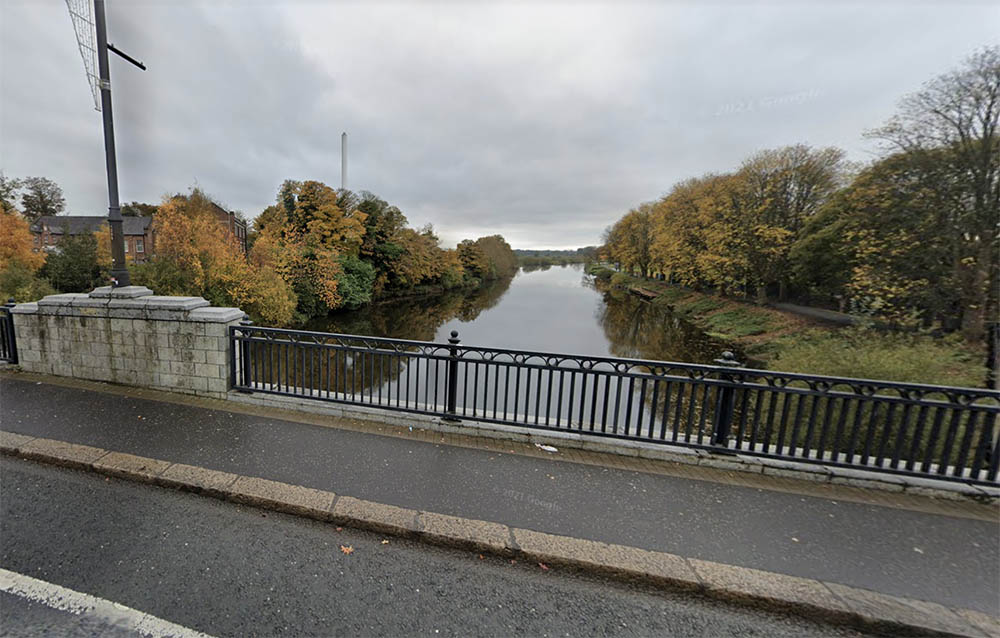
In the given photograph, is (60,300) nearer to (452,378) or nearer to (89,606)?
(89,606)

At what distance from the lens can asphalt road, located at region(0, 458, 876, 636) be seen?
6.48 feet

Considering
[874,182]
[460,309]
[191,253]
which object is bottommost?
[460,309]

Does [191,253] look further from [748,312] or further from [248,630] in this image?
[748,312]

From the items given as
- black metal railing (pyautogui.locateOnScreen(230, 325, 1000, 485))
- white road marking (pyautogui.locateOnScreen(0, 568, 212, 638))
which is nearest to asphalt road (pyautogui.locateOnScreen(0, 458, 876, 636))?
white road marking (pyautogui.locateOnScreen(0, 568, 212, 638))

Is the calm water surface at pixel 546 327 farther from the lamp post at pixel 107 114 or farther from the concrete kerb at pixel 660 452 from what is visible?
the lamp post at pixel 107 114

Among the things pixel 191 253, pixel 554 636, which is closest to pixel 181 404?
pixel 554 636

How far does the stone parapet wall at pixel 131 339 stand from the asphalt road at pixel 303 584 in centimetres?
221

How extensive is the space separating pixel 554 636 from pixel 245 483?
258 centimetres

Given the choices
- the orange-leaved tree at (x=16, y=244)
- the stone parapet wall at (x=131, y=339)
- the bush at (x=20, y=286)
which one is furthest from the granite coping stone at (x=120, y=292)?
the orange-leaved tree at (x=16, y=244)

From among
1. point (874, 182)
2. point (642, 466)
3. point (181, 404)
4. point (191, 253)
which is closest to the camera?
point (642, 466)

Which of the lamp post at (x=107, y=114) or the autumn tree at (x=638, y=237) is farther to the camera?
the autumn tree at (x=638, y=237)

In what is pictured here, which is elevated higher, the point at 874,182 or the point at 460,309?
the point at 874,182

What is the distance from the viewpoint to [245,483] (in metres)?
3.01

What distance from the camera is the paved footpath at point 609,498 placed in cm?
250
